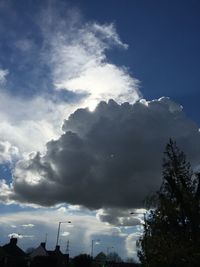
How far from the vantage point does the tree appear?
33.0m

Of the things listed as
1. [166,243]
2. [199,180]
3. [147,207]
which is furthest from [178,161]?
[166,243]

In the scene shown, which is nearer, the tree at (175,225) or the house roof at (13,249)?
the tree at (175,225)

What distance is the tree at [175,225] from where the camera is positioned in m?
33.0

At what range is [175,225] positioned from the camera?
35.2 meters

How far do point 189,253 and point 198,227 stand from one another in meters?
2.26

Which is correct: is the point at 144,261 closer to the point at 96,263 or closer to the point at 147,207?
the point at 147,207

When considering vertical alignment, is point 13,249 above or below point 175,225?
above

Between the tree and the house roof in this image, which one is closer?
the tree

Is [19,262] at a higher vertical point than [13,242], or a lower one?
lower

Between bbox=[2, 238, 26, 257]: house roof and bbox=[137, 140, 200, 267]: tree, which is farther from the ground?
bbox=[2, 238, 26, 257]: house roof

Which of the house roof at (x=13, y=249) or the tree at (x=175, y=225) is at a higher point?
the house roof at (x=13, y=249)

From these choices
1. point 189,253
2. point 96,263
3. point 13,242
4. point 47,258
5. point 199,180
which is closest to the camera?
point 189,253

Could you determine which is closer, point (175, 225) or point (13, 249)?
point (175, 225)

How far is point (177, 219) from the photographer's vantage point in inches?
1385
